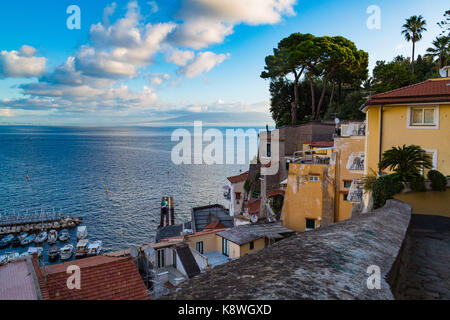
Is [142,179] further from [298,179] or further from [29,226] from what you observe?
[298,179]

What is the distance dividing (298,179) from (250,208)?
10038 millimetres

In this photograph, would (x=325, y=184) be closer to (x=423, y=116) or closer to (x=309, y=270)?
(x=423, y=116)

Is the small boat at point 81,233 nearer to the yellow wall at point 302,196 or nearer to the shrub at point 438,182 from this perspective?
the yellow wall at point 302,196

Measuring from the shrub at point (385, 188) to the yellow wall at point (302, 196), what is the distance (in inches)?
493

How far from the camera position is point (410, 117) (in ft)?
36.1

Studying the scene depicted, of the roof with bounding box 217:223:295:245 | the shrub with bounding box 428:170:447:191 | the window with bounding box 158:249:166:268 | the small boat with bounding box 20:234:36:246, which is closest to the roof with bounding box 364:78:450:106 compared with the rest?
the shrub with bounding box 428:170:447:191

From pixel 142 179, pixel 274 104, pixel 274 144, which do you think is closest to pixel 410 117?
pixel 274 144

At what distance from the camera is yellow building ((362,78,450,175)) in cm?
1039

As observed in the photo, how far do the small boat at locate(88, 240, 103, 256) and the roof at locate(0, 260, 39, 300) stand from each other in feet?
81.5

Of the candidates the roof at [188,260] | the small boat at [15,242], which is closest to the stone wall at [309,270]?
the roof at [188,260]

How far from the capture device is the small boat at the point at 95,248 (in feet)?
109

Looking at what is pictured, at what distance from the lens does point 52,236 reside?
126ft

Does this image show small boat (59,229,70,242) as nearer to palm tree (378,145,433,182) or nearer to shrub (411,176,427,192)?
palm tree (378,145,433,182)

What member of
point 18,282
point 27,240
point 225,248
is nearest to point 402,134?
point 225,248
